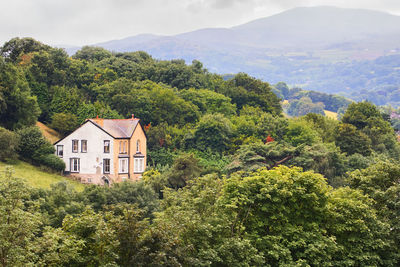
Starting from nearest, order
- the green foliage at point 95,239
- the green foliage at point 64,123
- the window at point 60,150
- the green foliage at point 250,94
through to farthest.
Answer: the green foliage at point 95,239 → the window at point 60,150 → the green foliage at point 64,123 → the green foliage at point 250,94

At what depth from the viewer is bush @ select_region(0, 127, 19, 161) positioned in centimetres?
5422

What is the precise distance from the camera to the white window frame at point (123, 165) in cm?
6253

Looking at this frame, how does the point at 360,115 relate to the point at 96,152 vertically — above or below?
above

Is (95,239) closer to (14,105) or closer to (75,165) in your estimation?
(75,165)

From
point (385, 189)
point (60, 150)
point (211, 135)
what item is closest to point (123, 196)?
point (385, 189)

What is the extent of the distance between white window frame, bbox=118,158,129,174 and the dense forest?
304 centimetres

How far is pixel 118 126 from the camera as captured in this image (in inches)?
2509

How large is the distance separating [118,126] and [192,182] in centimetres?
3139

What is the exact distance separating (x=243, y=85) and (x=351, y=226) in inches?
2639

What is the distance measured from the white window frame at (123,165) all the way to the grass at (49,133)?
9.33 meters

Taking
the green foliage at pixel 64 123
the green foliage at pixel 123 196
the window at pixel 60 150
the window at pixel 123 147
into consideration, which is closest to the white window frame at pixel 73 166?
the window at pixel 60 150

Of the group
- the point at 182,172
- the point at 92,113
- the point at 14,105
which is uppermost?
the point at 14,105

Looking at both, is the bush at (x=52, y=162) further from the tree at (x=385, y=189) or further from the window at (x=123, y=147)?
the tree at (x=385, y=189)

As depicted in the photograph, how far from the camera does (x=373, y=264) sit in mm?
27594
